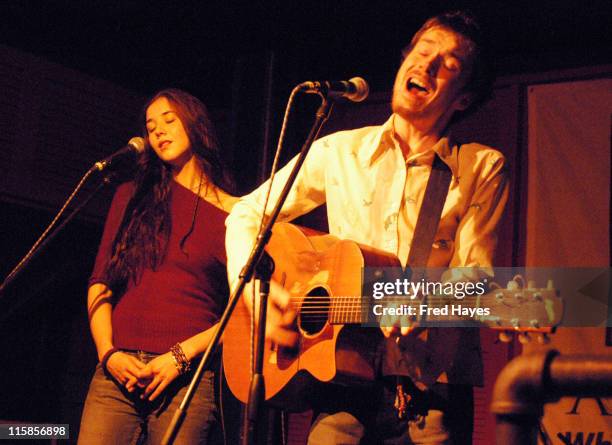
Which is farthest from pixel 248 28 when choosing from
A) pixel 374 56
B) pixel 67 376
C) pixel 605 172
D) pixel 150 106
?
pixel 67 376

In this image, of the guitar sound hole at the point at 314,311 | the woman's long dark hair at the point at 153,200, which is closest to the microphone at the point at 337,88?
the guitar sound hole at the point at 314,311

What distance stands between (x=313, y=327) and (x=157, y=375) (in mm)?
621

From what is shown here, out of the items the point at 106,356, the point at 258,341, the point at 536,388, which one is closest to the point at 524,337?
the point at 258,341

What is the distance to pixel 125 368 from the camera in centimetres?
307

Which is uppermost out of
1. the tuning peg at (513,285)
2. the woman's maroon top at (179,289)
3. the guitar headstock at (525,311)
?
the woman's maroon top at (179,289)

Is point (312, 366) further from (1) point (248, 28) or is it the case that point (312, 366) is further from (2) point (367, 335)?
(1) point (248, 28)

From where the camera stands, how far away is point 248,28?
4730 millimetres

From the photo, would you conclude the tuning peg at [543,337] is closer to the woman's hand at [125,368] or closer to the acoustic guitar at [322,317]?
the acoustic guitar at [322,317]

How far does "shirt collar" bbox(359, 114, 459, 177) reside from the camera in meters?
2.74

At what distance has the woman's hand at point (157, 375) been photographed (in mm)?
3012

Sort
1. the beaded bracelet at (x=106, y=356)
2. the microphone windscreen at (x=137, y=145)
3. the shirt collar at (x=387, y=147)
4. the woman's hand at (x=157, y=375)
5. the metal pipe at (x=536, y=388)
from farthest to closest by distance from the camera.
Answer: the microphone windscreen at (x=137, y=145), the beaded bracelet at (x=106, y=356), the woman's hand at (x=157, y=375), the shirt collar at (x=387, y=147), the metal pipe at (x=536, y=388)

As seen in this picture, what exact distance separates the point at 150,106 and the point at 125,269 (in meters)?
0.75

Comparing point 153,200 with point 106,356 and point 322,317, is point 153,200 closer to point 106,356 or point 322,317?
point 106,356

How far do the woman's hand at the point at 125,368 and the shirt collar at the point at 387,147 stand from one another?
1084mm
